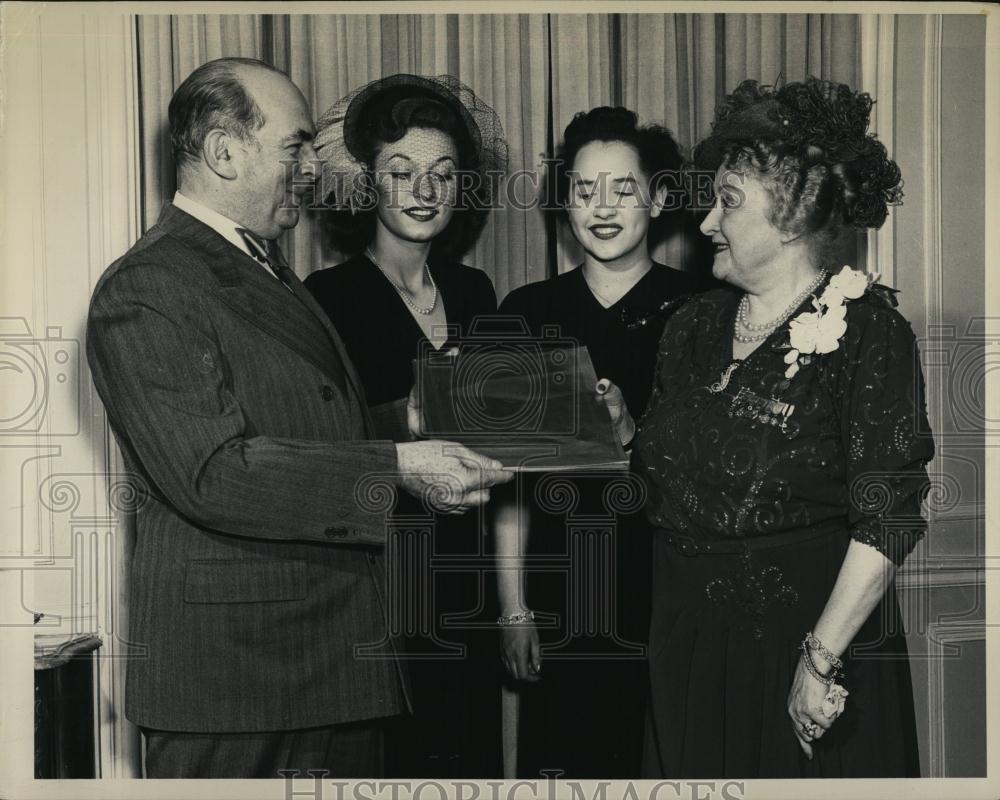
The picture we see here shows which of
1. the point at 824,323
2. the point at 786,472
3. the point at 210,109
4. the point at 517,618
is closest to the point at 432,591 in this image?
the point at 517,618

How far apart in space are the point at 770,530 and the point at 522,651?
0.69 meters

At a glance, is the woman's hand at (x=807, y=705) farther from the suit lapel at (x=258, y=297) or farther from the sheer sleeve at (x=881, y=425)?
the suit lapel at (x=258, y=297)

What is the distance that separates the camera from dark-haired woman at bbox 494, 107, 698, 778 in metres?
2.82

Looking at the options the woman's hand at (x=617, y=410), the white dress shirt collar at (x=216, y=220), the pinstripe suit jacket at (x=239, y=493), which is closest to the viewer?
the pinstripe suit jacket at (x=239, y=493)

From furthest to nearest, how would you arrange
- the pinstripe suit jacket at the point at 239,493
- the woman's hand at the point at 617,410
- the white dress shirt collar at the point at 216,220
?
the woman's hand at the point at 617,410
the white dress shirt collar at the point at 216,220
the pinstripe suit jacket at the point at 239,493

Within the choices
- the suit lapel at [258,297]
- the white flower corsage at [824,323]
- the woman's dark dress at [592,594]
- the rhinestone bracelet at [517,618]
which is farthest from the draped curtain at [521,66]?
the rhinestone bracelet at [517,618]

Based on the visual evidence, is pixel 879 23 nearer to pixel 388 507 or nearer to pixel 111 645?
pixel 388 507

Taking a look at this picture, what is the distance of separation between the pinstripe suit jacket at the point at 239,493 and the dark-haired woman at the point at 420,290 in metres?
0.13

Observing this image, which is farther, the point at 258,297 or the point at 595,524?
the point at 595,524

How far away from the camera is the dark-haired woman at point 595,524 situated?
282 centimetres

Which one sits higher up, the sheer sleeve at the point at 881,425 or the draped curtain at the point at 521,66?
the draped curtain at the point at 521,66

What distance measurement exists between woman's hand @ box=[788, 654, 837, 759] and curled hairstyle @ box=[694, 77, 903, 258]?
996mm

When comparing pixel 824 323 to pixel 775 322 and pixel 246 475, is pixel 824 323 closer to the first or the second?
pixel 775 322

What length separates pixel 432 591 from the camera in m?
2.82
